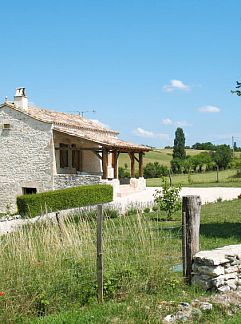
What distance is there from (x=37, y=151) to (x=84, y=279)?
899 inches

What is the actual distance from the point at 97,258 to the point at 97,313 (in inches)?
37.4

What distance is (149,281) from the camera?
23.2 feet

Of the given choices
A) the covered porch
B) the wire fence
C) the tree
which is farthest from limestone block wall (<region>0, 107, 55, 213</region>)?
the tree

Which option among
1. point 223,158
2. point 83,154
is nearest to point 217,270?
point 83,154

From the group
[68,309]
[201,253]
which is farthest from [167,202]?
[68,309]

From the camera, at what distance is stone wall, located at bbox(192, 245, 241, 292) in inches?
276

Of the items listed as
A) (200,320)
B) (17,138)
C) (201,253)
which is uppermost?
(17,138)

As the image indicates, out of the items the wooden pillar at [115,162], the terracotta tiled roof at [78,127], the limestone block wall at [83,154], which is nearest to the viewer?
the terracotta tiled roof at [78,127]

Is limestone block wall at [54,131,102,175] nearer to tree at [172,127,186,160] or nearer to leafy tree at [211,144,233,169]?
leafy tree at [211,144,233,169]

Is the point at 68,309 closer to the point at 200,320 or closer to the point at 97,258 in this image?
the point at 97,258

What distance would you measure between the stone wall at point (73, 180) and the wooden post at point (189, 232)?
19.5 metres

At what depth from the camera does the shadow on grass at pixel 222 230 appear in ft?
40.4

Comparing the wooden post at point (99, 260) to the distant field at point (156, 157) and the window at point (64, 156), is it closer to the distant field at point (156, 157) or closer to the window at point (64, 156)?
the window at point (64, 156)

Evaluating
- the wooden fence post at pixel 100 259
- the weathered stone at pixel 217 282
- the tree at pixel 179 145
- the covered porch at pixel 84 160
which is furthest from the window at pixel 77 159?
the tree at pixel 179 145
